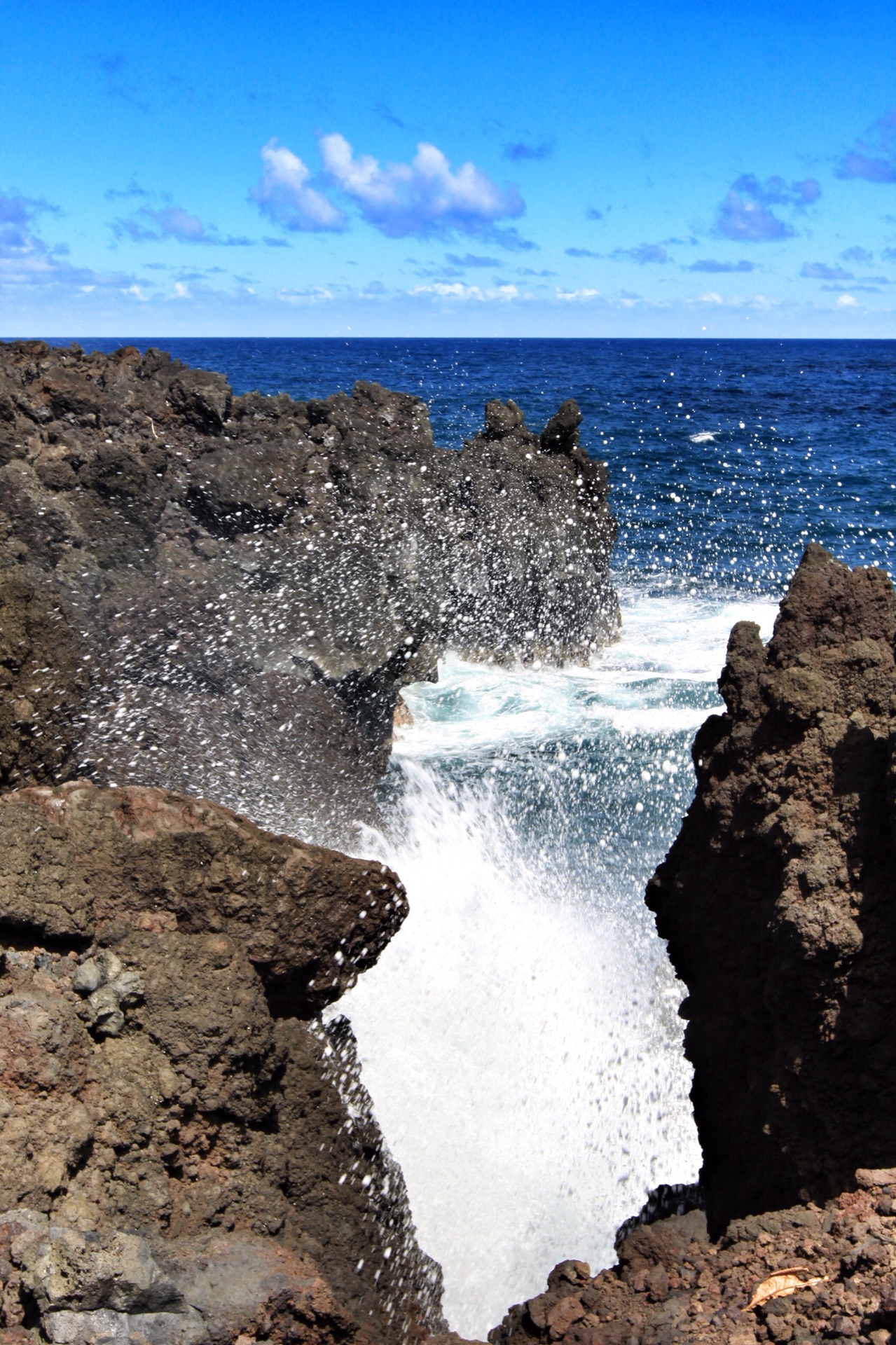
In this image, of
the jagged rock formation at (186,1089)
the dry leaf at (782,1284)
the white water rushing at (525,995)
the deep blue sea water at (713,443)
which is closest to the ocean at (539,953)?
the white water rushing at (525,995)

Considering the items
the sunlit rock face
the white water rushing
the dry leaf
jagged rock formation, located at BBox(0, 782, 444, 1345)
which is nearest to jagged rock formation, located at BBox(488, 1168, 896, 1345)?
the dry leaf

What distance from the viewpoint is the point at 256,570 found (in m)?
8.91

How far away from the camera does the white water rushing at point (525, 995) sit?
4.95 metres

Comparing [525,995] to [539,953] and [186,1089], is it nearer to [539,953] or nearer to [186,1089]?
[539,953]

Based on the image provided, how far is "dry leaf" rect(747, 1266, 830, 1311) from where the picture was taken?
102 inches

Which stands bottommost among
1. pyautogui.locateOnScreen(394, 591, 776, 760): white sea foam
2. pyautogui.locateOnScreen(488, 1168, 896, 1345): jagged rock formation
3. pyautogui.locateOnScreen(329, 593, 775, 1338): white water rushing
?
pyautogui.locateOnScreen(329, 593, 775, 1338): white water rushing

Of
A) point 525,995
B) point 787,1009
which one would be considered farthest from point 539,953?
point 787,1009

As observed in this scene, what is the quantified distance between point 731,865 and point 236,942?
6.00 feet

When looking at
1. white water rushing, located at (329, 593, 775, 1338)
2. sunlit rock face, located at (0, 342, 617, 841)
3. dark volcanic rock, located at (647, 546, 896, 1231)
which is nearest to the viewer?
dark volcanic rock, located at (647, 546, 896, 1231)

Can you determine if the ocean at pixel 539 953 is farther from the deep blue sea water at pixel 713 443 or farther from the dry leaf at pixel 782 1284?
the deep blue sea water at pixel 713 443

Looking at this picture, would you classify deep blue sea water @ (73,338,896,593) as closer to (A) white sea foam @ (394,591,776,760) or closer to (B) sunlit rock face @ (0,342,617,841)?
(A) white sea foam @ (394,591,776,760)

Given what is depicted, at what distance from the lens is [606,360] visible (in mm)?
87500

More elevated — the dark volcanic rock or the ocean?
the dark volcanic rock

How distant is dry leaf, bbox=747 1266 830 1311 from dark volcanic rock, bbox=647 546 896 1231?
1.96 feet
